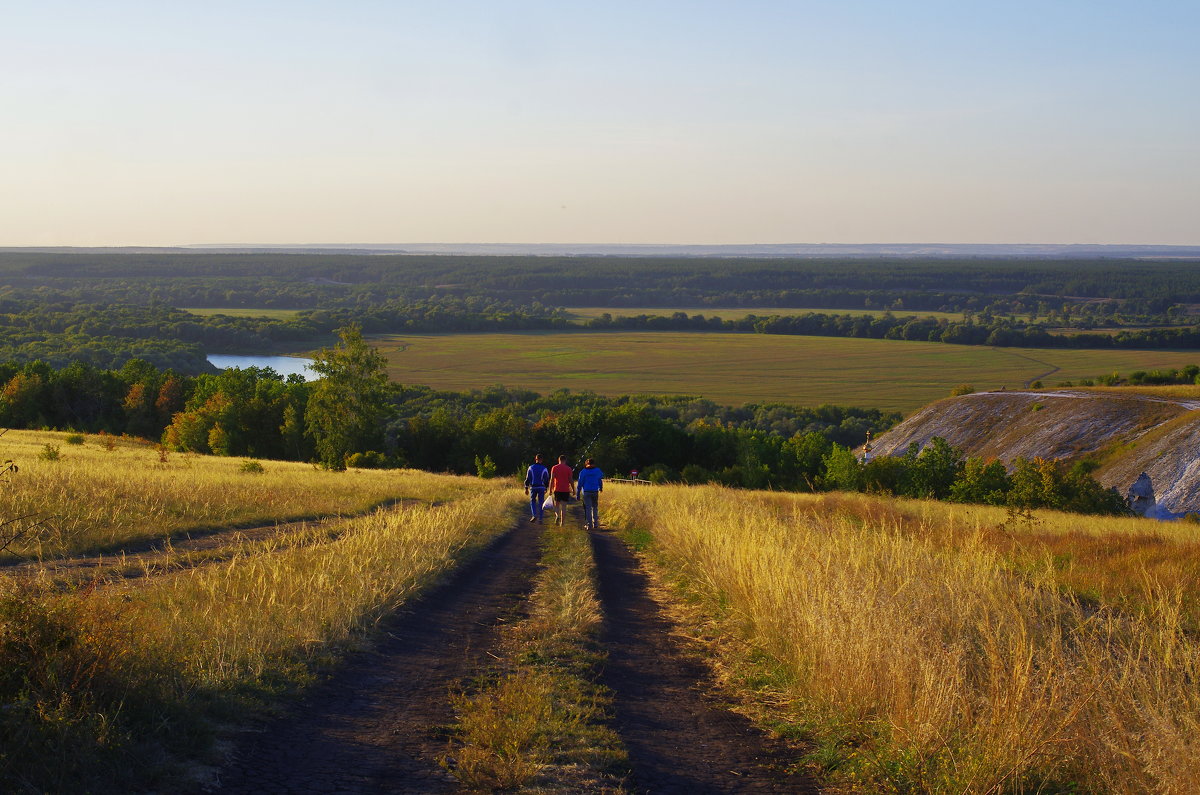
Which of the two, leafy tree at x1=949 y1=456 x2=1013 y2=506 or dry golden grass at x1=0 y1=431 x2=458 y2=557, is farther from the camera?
leafy tree at x1=949 y1=456 x2=1013 y2=506

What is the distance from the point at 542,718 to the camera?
5.95 m

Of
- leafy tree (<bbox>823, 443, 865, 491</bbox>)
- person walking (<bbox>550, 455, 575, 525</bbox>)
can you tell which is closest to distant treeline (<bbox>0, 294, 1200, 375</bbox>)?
leafy tree (<bbox>823, 443, 865, 491</bbox>)

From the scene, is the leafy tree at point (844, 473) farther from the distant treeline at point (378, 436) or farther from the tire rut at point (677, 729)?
the tire rut at point (677, 729)

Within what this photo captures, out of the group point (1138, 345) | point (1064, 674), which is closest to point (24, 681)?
point (1064, 674)

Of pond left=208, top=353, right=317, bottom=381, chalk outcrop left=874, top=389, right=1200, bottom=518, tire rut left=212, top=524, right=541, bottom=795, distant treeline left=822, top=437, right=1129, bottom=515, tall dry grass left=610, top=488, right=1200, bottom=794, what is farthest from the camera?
pond left=208, top=353, right=317, bottom=381

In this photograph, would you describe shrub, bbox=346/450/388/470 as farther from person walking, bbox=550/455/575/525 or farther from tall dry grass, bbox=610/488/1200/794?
tall dry grass, bbox=610/488/1200/794

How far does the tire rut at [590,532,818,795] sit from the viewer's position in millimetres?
5375

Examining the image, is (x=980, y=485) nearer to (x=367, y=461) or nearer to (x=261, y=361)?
(x=367, y=461)

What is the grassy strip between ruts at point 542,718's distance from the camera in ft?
16.8

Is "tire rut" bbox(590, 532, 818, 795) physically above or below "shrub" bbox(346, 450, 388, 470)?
above

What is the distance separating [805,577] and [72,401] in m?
73.3

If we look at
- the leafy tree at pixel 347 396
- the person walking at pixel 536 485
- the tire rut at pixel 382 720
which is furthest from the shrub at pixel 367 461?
the tire rut at pixel 382 720

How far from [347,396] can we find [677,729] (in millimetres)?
40207

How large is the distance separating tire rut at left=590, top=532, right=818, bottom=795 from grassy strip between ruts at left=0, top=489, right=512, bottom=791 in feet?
6.99
